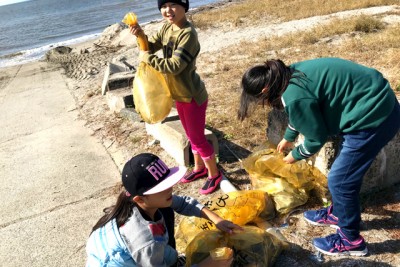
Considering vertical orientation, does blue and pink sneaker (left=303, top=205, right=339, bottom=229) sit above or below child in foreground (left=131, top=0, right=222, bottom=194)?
below

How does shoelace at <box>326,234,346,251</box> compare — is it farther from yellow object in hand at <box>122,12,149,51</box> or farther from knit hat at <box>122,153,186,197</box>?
yellow object in hand at <box>122,12,149,51</box>

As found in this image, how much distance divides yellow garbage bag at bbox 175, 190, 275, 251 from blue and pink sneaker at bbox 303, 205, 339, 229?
1.01 feet

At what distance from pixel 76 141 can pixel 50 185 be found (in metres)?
1.24

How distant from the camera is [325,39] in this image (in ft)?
27.1

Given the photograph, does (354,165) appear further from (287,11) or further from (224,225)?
(287,11)

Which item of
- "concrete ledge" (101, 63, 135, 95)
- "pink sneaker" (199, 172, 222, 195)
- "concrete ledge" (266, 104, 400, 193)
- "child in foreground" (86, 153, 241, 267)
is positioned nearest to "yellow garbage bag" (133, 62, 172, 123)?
"pink sneaker" (199, 172, 222, 195)

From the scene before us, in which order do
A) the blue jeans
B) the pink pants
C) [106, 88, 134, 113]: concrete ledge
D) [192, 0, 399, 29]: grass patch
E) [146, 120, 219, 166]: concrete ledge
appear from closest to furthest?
the blue jeans
the pink pants
[146, 120, 219, 166]: concrete ledge
[106, 88, 134, 113]: concrete ledge
[192, 0, 399, 29]: grass patch

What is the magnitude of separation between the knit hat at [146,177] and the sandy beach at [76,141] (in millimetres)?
1157

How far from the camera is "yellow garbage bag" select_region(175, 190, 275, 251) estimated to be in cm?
279

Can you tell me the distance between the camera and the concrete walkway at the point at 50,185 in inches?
127

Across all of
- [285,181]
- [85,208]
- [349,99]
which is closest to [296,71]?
[349,99]

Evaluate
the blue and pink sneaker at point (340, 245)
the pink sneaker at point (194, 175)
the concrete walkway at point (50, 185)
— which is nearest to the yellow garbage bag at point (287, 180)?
the blue and pink sneaker at point (340, 245)

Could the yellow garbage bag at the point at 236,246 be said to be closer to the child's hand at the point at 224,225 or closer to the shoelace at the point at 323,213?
the child's hand at the point at 224,225

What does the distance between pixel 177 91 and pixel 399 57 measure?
433cm
